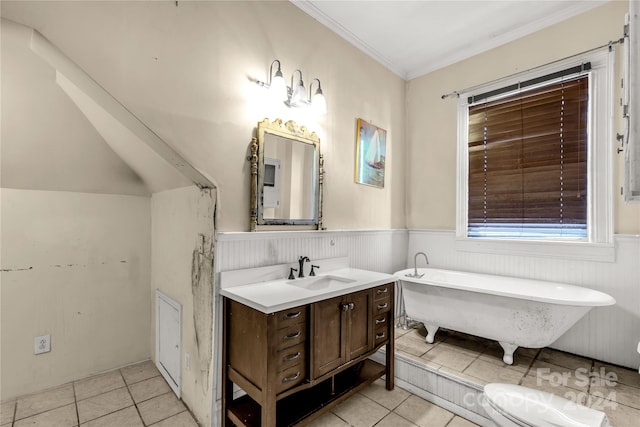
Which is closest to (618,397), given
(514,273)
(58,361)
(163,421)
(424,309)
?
(514,273)

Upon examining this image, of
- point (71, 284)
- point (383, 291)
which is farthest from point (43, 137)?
point (383, 291)

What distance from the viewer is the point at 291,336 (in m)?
1.58

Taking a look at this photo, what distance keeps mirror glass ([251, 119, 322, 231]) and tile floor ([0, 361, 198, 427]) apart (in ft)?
4.19

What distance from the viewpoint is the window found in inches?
92.0

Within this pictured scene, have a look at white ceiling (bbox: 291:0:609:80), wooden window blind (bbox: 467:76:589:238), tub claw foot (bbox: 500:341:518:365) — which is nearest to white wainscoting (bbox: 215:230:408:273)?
wooden window blind (bbox: 467:76:589:238)

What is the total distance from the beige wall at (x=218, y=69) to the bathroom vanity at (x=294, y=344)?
1.91 feet

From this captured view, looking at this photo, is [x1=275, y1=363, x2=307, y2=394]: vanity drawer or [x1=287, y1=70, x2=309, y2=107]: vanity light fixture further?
[x1=287, y1=70, x2=309, y2=107]: vanity light fixture

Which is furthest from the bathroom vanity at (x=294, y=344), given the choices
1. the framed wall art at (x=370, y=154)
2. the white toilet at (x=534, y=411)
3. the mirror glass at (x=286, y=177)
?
the framed wall art at (x=370, y=154)

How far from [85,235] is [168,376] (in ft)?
3.95

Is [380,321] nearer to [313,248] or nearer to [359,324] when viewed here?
[359,324]

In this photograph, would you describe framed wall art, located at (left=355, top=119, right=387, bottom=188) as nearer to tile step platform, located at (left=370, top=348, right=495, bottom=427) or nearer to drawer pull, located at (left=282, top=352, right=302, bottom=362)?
tile step platform, located at (left=370, top=348, right=495, bottom=427)

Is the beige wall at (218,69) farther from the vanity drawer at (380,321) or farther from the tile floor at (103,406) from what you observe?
the tile floor at (103,406)

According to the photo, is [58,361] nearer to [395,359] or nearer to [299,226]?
[299,226]

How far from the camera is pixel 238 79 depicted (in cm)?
194
